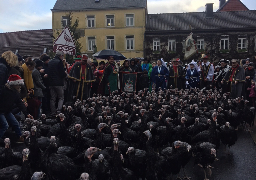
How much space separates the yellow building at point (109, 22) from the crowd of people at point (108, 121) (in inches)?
814

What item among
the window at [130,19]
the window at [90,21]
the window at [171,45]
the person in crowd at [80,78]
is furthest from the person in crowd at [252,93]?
the window at [90,21]

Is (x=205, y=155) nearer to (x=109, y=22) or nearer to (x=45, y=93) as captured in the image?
(x=45, y=93)

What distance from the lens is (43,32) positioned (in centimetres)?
4072

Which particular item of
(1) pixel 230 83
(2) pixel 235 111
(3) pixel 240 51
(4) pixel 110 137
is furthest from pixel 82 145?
(3) pixel 240 51

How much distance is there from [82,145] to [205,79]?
1016 cm

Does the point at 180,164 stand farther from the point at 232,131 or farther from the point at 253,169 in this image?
the point at 232,131

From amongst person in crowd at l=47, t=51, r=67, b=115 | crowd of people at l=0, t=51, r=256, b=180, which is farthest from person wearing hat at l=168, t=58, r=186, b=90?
person in crowd at l=47, t=51, r=67, b=115

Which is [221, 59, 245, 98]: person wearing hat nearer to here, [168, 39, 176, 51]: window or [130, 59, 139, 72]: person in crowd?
[130, 59, 139, 72]: person in crowd

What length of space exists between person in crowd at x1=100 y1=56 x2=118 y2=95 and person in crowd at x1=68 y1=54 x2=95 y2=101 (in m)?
1.52

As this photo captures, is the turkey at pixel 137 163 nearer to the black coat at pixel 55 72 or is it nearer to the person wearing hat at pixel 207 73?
the black coat at pixel 55 72

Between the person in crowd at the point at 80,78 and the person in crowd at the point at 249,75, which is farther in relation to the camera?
the person in crowd at the point at 249,75

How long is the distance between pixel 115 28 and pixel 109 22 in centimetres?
104

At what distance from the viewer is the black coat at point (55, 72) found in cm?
967

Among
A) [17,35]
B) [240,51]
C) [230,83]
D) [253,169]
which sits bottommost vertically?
[253,169]
